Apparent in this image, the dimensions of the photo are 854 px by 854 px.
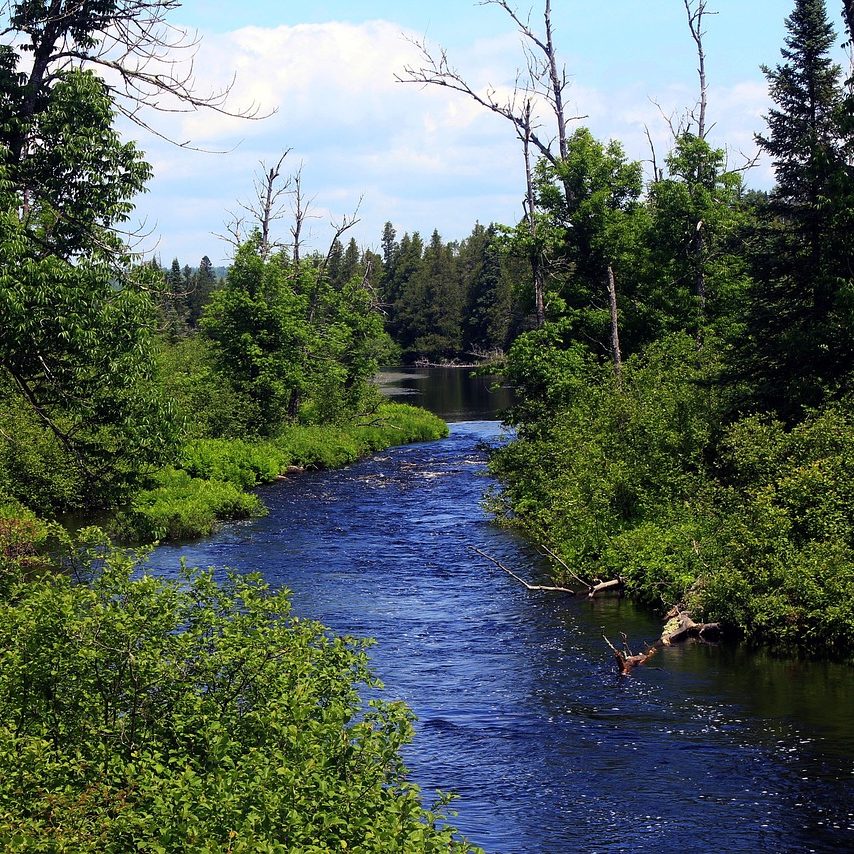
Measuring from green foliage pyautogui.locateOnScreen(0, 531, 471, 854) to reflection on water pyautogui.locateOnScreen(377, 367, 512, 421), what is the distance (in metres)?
48.8

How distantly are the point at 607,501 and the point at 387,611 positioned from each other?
685cm

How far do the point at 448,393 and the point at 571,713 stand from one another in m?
75.1

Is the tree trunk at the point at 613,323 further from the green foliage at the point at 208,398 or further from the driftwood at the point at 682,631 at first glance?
the driftwood at the point at 682,631

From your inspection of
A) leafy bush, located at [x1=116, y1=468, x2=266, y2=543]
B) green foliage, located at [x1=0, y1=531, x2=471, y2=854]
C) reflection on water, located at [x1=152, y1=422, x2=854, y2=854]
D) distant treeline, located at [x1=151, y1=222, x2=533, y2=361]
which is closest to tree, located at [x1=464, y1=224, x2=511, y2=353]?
distant treeline, located at [x1=151, y1=222, x2=533, y2=361]

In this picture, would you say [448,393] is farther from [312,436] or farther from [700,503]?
[700,503]

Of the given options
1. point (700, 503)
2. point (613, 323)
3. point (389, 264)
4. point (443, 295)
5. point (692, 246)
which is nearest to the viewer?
point (700, 503)

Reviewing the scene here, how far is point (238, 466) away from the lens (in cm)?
3975

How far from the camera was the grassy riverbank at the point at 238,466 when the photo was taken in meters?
30.2

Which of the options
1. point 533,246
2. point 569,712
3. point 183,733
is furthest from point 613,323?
point 183,733

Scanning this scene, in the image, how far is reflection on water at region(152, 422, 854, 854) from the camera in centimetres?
1277

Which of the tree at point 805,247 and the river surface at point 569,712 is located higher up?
the tree at point 805,247

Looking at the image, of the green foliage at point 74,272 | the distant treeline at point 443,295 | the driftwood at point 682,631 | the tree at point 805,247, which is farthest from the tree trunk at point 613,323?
the distant treeline at point 443,295

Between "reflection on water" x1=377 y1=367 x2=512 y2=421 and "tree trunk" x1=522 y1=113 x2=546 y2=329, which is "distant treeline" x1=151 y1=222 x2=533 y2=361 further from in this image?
"tree trunk" x1=522 y1=113 x2=546 y2=329

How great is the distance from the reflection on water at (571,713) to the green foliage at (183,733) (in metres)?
4.14
